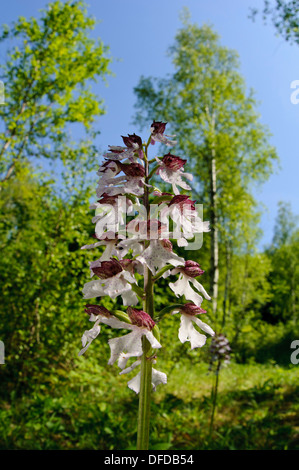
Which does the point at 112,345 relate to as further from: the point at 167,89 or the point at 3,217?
the point at 167,89

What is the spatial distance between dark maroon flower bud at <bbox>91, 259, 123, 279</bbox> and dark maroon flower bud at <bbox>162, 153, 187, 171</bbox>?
40cm

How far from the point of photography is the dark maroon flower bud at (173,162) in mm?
1212

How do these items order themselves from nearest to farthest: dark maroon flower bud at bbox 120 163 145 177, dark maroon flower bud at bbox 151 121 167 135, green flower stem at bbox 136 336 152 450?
green flower stem at bbox 136 336 152 450
dark maroon flower bud at bbox 120 163 145 177
dark maroon flower bud at bbox 151 121 167 135

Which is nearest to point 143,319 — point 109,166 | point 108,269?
point 108,269

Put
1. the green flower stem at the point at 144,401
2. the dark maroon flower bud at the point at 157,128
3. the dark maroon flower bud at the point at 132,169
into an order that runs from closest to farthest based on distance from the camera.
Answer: the green flower stem at the point at 144,401, the dark maroon flower bud at the point at 132,169, the dark maroon flower bud at the point at 157,128

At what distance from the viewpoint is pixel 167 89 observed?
535 inches

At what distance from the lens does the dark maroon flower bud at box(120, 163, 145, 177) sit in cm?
115

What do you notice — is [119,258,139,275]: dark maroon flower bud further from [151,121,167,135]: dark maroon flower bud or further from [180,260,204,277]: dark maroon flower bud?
[151,121,167,135]: dark maroon flower bud

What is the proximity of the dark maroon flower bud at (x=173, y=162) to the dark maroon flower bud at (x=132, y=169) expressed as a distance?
0.11 meters

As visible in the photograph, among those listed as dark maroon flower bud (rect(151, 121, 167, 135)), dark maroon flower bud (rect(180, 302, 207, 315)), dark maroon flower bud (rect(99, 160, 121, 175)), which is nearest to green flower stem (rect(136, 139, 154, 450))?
dark maroon flower bud (rect(180, 302, 207, 315))

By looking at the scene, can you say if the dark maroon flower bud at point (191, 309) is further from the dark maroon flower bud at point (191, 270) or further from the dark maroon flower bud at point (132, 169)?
the dark maroon flower bud at point (132, 169)

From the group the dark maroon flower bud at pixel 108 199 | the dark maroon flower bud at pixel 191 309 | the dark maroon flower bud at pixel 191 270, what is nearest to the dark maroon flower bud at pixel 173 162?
the dark maroon flower bud at pixel 108 199

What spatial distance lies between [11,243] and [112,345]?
4.73 metres

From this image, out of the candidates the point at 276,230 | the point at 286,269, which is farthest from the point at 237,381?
the point at 276,230
